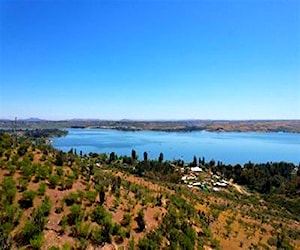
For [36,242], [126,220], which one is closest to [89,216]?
[126,220]

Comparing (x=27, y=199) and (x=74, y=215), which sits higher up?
(x=27, y=199)

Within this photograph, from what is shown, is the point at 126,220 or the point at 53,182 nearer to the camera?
the point at 126,220

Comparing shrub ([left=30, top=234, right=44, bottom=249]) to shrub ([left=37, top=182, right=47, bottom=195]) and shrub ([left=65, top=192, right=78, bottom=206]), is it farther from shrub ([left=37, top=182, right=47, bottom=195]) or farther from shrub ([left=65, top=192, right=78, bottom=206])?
shrub ([left=37, top=182, right=47, bottom=195])

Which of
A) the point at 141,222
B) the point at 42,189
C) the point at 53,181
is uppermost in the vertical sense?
the point at 53,181

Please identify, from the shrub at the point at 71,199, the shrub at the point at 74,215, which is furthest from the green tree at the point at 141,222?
the shrub at the point at 71,199

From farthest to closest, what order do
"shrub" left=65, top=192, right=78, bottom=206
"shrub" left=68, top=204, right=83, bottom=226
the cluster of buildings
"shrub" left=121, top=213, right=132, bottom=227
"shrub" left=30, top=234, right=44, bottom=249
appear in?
the cluster of buildings → "shrub" left=65, top=192, right=78, bottom=206 → "shrub" left=121, top=213, right=132, bottom=227 → "shrub" left=68, top=204, right=83, bottom=226 → "shrub" left=30, top=234, right=44, bottom=249

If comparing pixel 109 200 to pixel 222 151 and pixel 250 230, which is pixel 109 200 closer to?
pixel 250 230

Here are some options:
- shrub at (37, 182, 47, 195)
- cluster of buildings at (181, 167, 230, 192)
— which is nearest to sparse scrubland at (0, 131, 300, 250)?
shrub at (37, 182, 47, 195)

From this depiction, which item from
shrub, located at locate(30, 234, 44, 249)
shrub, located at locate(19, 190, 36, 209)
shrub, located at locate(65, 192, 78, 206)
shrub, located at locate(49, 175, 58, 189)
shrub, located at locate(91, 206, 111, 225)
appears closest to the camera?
shrub, located at locate(30, 234, 44, 249)

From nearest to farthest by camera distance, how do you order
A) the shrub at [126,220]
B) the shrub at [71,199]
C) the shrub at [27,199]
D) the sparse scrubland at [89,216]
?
1. the sparse scrubland at [89,216]
2. the shrub at [27,199]
3. the shrub at [126,220]
4. the shrub at [71,199]

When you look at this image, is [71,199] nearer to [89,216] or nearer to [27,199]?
[89,216]

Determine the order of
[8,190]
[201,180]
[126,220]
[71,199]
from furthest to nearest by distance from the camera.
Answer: [201,180] < [71,199] < [126,220] < [8,190]

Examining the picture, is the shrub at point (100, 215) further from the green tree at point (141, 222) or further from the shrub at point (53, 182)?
the shrub at point (53, 182)

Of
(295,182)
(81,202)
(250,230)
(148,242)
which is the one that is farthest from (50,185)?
(295,182)
